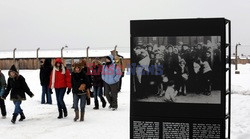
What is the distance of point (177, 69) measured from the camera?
4.86 m

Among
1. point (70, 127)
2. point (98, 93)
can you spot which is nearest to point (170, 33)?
point (70, 127)

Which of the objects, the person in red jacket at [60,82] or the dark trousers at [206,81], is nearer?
the dark trousers at [206,81]

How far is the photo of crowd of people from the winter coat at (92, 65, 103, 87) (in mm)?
7238

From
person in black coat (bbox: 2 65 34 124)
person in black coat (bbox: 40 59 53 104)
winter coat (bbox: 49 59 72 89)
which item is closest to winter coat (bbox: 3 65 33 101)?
person in black coat (bbox: 2 65 34 124)

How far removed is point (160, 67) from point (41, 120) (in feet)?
19.2

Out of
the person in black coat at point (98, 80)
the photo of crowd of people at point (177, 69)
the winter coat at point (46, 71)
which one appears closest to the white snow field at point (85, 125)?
the person in black coat at point (98, 80)

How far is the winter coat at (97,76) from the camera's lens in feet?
40.0

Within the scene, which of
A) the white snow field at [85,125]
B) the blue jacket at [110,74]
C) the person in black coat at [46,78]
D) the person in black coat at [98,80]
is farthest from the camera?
the person in black coat at [46,78]

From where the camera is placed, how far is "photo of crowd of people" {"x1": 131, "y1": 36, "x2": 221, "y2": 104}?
15.6 ft

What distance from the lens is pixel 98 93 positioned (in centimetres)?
1211

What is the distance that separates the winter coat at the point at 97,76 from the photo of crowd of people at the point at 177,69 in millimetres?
7238

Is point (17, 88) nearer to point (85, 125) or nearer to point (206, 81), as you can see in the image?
point (85, 125)

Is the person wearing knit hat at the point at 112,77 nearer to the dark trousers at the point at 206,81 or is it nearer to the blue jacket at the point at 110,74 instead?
the blue jacket at the point at 110,74

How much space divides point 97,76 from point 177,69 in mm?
7455
